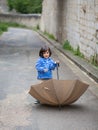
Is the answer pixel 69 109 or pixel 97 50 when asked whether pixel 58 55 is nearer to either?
pixel 97 50

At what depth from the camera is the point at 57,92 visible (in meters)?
8.73

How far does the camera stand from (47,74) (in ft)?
30.9

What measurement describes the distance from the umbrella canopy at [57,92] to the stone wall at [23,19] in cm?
5658

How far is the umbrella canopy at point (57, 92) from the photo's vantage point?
28.6ft

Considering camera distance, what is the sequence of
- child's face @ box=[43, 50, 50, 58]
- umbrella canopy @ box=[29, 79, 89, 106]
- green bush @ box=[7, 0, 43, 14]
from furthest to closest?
green bush @ box=[7, 0, 43, 14], child's face @ box=[43, 50, 50, 58], umbrella canopy @ box=[29, 79, 89, 106]

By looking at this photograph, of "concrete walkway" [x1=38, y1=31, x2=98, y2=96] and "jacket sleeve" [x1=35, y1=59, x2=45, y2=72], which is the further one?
"concrete walkway" [x1=38, y1=31, x2=98, y2=96]

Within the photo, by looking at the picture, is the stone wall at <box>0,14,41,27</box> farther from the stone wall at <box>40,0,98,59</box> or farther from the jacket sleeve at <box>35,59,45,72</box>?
the jacket sleeve at <box>35,59,45,72</box>

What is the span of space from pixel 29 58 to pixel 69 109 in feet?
36.5

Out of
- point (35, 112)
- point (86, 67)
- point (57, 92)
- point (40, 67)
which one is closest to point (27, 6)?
point (86, 67)

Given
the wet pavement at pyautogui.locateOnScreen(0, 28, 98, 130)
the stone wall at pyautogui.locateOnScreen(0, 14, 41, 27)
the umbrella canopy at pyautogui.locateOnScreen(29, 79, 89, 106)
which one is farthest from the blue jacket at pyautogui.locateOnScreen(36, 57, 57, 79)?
the stone wall at pyautogui.locateOnScreen(0, 14, 41, 27)

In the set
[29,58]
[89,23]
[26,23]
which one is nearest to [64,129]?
[89,23]

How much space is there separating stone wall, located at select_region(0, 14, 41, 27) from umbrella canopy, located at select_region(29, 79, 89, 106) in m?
56.6

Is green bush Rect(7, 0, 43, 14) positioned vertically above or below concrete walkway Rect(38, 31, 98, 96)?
below

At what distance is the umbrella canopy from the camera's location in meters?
8.70
